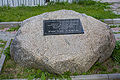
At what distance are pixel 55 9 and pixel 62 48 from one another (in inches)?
184

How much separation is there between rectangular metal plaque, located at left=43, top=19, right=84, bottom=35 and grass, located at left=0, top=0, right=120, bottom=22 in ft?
9.49


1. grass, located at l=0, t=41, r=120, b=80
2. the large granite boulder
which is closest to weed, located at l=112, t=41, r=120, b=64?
grass, located at l=0, t=41, r=120, b=80

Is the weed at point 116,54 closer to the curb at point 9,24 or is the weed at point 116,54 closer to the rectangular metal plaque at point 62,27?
the rectangular metal plaque at point 62,27

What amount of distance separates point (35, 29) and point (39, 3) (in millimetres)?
5172

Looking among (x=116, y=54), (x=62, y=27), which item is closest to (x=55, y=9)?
(x=62, y=27)

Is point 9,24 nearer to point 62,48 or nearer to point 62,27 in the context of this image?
point 62,27

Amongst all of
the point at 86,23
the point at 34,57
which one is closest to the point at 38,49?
the point at 34,57

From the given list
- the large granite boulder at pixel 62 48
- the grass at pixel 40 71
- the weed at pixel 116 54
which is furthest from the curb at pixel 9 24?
the weed at pixel 116 54

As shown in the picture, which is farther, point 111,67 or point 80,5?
point 80,5

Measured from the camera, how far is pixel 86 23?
4.43 meters

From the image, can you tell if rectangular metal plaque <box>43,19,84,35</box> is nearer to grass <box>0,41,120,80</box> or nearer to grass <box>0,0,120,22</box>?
grass <box>0,41,120,80</box>

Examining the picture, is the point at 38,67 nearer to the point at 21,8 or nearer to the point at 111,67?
the point at 111,67

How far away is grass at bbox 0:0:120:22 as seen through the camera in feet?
24.1

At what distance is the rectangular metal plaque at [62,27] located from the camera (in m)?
4.20
